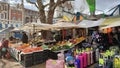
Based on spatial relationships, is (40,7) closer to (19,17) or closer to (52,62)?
(52,62)

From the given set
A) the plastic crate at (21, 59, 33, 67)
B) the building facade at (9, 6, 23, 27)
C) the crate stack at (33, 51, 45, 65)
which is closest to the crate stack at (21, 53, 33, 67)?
the plastic crate at (21, 59, 33, 67)

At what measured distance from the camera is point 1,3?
176 ft

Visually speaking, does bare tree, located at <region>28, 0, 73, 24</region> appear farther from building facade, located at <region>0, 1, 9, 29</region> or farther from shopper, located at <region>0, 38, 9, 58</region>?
building facade, located at <region>0, 1, 9, 29</region>

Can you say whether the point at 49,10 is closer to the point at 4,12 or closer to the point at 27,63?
the point at 27,63

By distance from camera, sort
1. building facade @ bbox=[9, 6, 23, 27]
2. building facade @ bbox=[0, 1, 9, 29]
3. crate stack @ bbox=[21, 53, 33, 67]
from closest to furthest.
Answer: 1. crate stack @ bbox=[21, 53, 33, 67]
2. building facade @ bbox=[0, 1, 9, 29]
3. building facade @ bbox=[9, 6, 23, 27]

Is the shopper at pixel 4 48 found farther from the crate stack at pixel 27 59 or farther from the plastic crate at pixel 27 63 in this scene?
the plastic crate at pixel 27 63

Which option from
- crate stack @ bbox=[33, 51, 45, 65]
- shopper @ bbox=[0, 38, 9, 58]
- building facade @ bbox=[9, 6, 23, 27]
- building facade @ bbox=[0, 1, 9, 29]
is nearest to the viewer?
crate stack @ bbox=[33, 51, 45, 65]

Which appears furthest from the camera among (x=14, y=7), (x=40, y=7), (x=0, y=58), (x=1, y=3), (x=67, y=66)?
(x=14, y=7)

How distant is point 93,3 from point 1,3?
41.4 m

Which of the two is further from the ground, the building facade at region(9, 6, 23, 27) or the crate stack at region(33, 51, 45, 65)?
the building facade at region(9, 6, 23, 27)

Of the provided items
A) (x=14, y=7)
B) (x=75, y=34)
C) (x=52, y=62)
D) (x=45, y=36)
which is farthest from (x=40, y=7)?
(x=14, y=7)

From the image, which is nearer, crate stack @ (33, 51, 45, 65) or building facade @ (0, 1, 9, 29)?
crate stack @ (33, 51, 45, 65)

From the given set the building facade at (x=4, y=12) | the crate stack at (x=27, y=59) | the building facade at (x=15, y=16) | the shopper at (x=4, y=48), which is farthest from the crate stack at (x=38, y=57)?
the building facade at (x=15, y=16)

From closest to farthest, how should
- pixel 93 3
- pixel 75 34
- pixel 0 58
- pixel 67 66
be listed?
1. pixel 67 66
2. pixel 0 58
3. pixel 93 3
4. pixel 75 34
